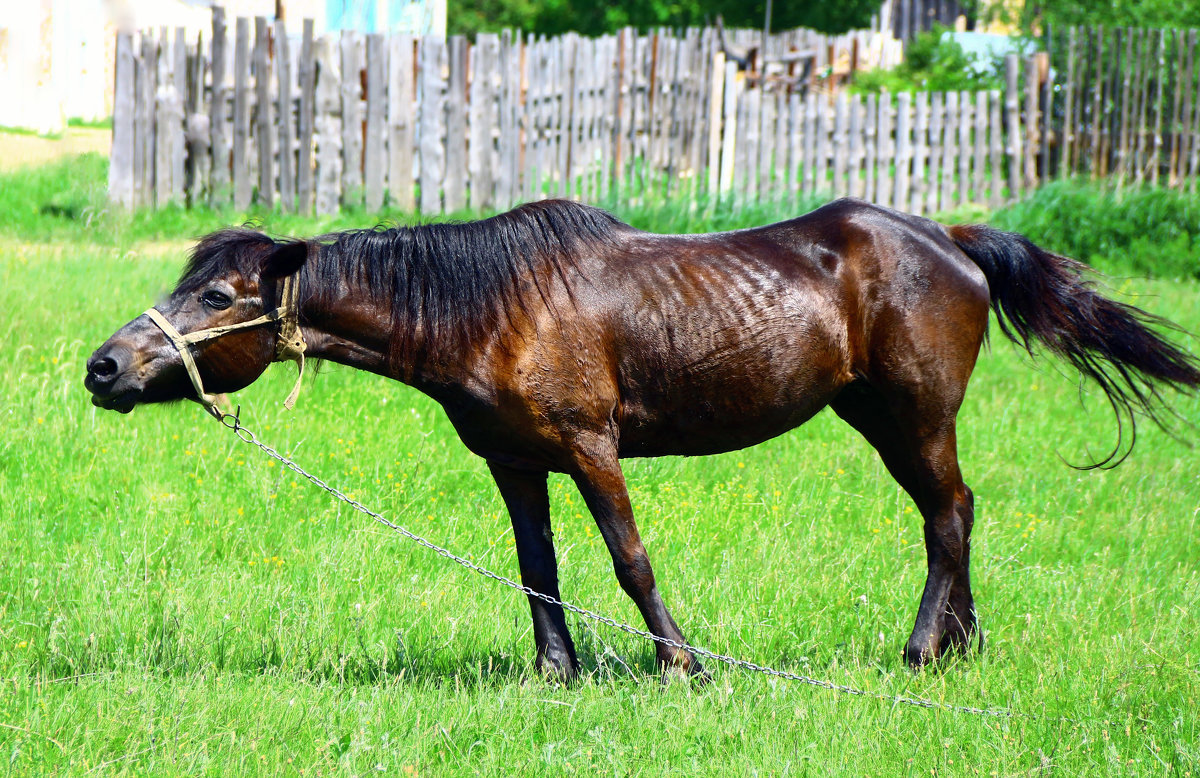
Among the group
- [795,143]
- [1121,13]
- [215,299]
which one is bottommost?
[215,299]

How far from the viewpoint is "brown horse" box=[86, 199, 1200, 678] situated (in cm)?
438

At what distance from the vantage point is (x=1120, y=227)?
45.3ft

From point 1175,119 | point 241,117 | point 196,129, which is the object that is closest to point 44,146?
point 196,129

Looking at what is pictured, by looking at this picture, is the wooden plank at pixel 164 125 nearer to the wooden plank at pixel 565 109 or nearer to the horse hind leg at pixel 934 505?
the wooden plank at pixel 565 109

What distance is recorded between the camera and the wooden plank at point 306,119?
13.5m

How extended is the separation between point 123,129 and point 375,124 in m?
2.98

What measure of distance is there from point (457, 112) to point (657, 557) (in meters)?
9.22

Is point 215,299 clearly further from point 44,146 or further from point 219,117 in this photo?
point 44,146

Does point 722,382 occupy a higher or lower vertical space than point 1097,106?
lower

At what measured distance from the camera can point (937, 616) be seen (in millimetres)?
5059

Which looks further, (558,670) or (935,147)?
(935,147)

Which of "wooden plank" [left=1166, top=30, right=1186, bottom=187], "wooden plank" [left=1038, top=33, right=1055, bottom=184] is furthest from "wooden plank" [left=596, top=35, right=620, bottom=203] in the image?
"wooden plank" [left=1166, top=30, right=1186, bottom=187]

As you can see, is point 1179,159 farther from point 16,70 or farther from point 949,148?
point 16,70

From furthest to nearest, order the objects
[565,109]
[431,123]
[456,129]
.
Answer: [565,109] < [456,129] < [431,123]
